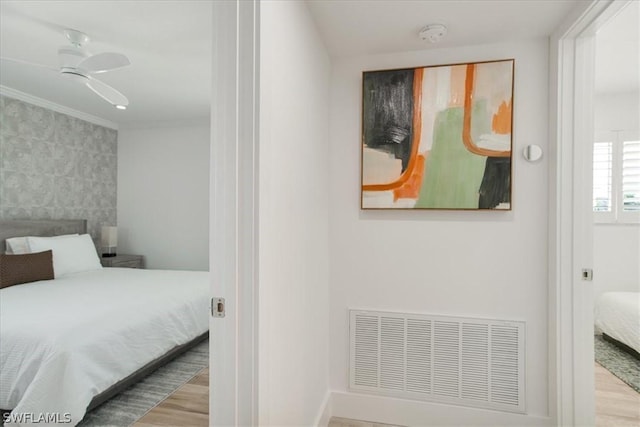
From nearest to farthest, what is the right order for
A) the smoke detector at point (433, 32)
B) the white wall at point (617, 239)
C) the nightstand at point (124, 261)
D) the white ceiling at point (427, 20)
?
1. the white ceiling at point (427, 20)
2. the smoke detector at point (433, 32)
3. the white wall at point (617, 239)
4. the nightstand at point (124, 261)

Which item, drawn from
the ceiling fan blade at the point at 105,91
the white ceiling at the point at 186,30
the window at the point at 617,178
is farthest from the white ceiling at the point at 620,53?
the ceiling fan blade at the point at 105,91

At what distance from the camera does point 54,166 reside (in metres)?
3.90

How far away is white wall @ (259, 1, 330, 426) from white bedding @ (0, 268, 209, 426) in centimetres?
131

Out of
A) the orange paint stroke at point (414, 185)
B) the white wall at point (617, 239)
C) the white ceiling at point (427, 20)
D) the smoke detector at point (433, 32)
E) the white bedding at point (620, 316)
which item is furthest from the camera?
the white wall at point (617, 239)

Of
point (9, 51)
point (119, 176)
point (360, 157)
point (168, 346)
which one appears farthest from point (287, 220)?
point (119, 176)

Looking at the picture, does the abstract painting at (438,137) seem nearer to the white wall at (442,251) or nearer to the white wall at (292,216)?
the white wall at (442,251)

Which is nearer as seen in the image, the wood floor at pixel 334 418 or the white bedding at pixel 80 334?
the white bedding at pixel 80 334

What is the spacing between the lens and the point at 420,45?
2.03m

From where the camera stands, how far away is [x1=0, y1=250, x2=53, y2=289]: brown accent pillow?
299 cm

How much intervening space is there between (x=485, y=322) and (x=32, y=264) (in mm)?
3810

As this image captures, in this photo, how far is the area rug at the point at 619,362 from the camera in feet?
8.44

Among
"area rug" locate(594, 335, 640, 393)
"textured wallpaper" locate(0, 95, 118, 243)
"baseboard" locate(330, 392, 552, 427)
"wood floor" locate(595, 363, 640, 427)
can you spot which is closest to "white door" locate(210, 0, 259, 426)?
"baseboard" locate(330, 392, 552, 427)

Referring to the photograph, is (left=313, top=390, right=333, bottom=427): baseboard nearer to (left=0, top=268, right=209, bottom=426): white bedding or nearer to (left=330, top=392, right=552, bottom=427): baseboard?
(left=330, top=392, right=552, bottom=427): baseboard

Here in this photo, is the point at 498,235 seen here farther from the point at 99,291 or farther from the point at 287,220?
the point at 99,291
